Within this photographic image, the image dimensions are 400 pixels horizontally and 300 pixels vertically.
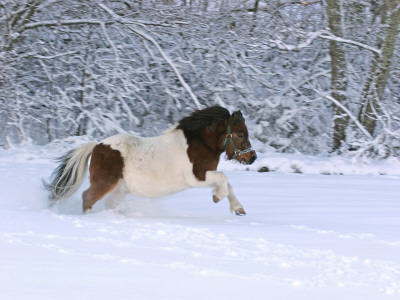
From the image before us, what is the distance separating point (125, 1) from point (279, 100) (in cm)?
340

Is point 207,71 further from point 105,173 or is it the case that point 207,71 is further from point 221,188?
point 221,188

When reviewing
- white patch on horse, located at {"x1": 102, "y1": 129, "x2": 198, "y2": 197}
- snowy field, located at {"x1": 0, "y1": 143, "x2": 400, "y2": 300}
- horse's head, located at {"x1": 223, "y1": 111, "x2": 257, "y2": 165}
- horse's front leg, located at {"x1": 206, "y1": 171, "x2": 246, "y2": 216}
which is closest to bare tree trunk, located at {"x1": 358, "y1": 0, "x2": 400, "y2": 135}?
snowy field, located at {"x1": 0, "y1": 143, "x2": 400, "y2": 300}

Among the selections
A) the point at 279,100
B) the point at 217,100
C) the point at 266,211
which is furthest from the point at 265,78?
the point at 266,211

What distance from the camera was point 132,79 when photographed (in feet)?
37.0

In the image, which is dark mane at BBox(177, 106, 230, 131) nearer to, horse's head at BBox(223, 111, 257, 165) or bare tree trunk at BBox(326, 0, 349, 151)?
horse's head at BBox(223, 111, 257, 165)

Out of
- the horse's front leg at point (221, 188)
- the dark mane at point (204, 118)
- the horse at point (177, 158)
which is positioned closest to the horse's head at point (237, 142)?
the horse at point (177, 158)

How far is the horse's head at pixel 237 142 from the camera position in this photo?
5859 mm

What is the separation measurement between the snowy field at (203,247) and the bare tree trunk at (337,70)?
10.8 feet

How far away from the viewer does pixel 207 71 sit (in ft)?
37.2

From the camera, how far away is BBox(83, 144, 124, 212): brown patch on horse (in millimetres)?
5930

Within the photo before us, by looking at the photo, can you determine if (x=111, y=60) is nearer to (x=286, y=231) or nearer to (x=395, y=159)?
(x=395, y=159)

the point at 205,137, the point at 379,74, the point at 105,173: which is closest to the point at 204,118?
the point at 205,137

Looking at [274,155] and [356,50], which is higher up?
[356,50]

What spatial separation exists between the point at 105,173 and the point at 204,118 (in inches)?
43.4
